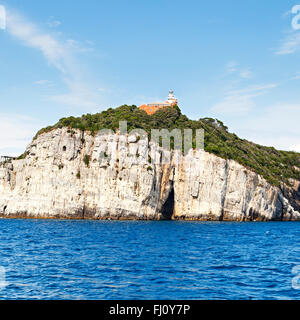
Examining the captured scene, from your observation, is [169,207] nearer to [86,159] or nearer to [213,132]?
[86,159]

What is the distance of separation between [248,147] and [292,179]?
13534mm

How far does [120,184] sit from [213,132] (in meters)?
32.4

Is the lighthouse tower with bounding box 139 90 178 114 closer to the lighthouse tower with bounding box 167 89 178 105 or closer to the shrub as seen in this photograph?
the lighthouse tower with bounding box 167 89 178 105

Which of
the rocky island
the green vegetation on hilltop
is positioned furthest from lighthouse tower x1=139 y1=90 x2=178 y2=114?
the rocky island

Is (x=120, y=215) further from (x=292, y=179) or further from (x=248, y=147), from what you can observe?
(x=292, y=179)

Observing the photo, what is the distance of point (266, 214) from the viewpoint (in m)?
82.4

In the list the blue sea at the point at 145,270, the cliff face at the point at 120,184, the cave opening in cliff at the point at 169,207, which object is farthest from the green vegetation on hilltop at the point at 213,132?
the blue sea at the point at 145,270

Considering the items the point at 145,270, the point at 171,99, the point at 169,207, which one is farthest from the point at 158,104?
the point at 145,270

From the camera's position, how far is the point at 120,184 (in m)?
74.2

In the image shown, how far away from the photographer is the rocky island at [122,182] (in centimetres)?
7412

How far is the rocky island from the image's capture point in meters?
74.1

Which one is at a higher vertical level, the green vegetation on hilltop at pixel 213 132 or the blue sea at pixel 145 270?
the green vegetation on hilltop at pixel 213 132

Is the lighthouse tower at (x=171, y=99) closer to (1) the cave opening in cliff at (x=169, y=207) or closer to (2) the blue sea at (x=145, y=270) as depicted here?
(1) the cave opening in cliff at (x=169, y=207)

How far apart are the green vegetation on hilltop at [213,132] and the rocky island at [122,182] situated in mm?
465
